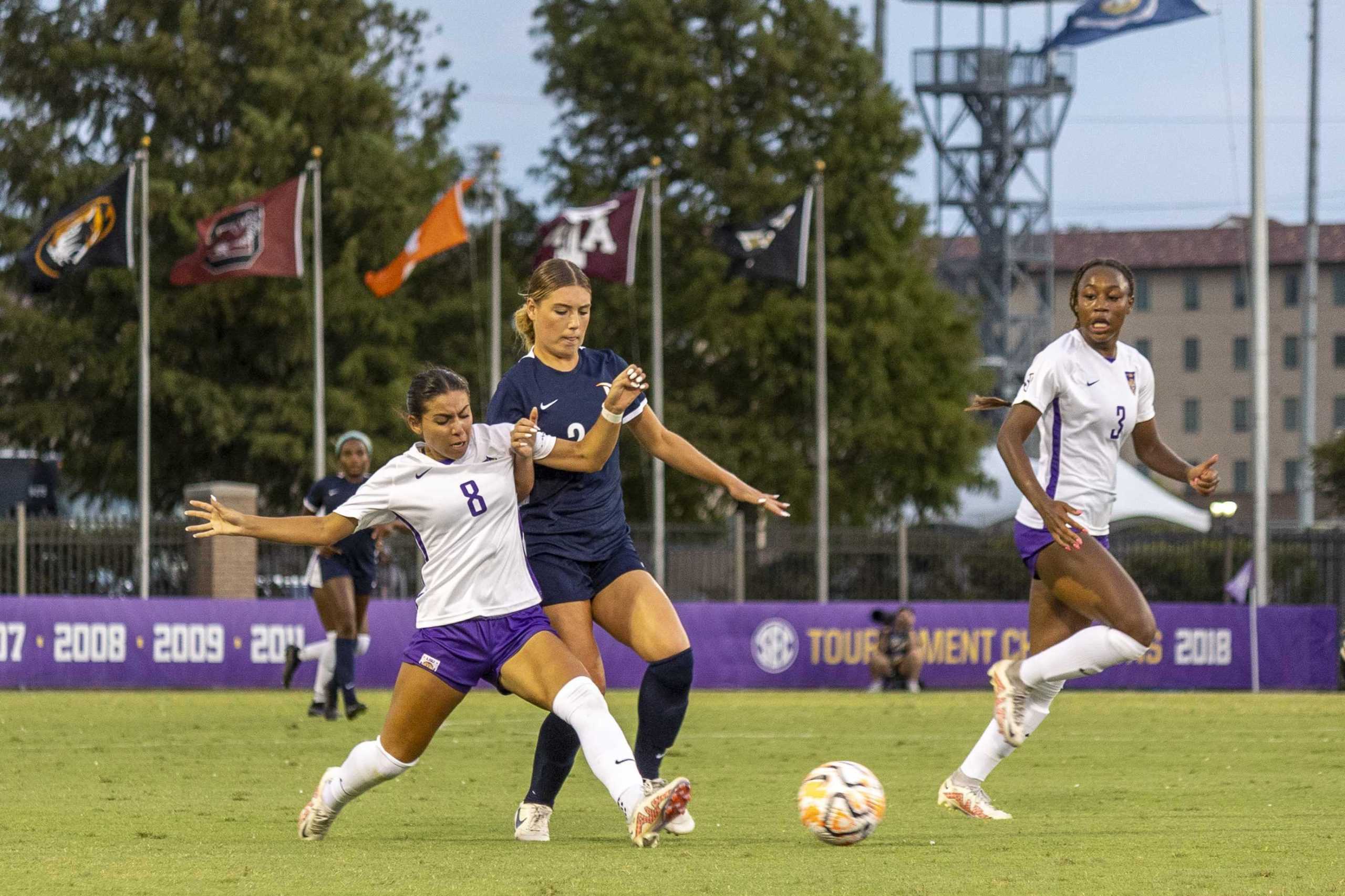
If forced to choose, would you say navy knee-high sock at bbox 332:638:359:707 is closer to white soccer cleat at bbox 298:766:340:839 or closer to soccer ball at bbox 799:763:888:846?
white soccer cleat at bbox 298:766:340:839

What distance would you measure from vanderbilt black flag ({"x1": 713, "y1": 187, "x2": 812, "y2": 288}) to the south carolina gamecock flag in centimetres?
178

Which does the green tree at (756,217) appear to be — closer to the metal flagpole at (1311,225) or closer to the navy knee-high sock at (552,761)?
the metal flagpole at (1311,225)

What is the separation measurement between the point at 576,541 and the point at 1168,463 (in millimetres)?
2940

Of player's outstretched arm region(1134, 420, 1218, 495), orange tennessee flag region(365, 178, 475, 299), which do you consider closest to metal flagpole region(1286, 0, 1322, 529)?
orange tennessee flag region(365, 178, 475, 299)

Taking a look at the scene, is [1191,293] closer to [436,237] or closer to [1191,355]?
[1191,355]

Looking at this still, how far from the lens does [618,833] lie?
802 cm

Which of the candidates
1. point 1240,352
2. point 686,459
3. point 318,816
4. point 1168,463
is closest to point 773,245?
point 1168,463

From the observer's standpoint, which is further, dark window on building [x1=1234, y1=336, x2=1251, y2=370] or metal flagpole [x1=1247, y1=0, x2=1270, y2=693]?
dark window on building [x1=1234, y1=336, x2=1251, y2=370]

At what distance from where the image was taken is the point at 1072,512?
8383mm

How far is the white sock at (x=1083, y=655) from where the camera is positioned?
8.32 meters

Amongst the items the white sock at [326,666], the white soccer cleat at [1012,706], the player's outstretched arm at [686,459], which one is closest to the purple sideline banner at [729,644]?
the white sock at [326,666]

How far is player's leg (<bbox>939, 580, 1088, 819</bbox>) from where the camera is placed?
8.55 metres

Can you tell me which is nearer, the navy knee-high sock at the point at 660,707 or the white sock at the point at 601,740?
the white sock at the point at 601,740

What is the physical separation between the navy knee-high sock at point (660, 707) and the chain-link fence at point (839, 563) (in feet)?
59.2
